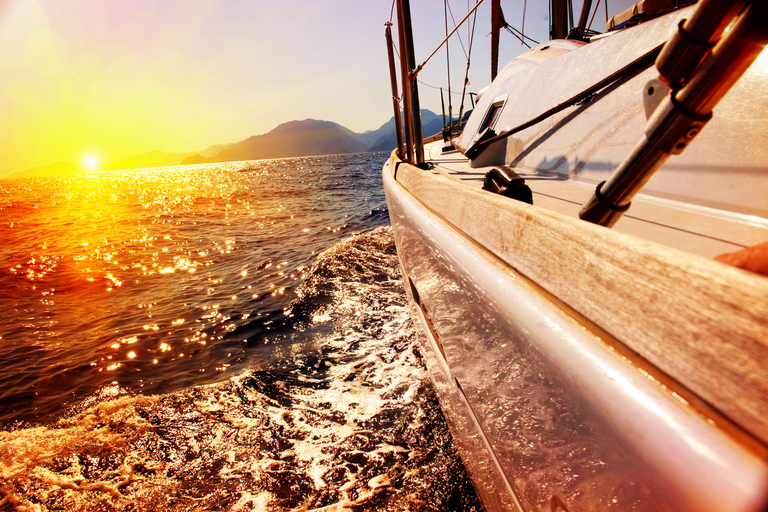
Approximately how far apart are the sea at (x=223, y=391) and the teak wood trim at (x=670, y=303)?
1671mm

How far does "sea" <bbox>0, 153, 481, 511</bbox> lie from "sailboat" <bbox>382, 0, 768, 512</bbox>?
821mm

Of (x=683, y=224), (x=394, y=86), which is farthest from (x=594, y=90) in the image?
(x=394, y=86)

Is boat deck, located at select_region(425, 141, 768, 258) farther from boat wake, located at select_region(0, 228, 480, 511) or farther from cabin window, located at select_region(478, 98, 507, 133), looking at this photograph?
cabin window, located at select_region(478, 98, 507, 133)

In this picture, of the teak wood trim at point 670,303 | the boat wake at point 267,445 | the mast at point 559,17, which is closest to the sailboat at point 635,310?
the teak wood trim at point 670,303

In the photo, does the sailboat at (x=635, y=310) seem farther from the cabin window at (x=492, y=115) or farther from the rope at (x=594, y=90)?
the cabin window at (x=492, y=115)

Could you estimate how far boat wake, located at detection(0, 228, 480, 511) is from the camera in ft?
6.17

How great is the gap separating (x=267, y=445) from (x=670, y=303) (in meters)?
2.41

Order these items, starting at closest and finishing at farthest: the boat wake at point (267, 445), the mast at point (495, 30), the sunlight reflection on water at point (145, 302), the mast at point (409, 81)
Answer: the boat wake at point (267, 445) → the mast at point (409, 81) → the sunlight reflection on water at point (145, 302) → the mast at point (495, 30)

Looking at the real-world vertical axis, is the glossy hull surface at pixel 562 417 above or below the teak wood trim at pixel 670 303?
below

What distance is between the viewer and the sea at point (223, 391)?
6.36 feet

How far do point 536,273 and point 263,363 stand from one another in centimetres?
306

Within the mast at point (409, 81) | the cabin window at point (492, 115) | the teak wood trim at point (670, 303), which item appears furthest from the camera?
the cabin window at point (492, 115)

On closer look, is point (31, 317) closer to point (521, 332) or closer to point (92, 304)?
point (92, 304)

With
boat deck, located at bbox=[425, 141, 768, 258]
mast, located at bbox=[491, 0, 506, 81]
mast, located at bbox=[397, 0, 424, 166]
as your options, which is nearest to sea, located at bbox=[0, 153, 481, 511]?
boat deck, located at bbox=[425, 141, 768, 258]
